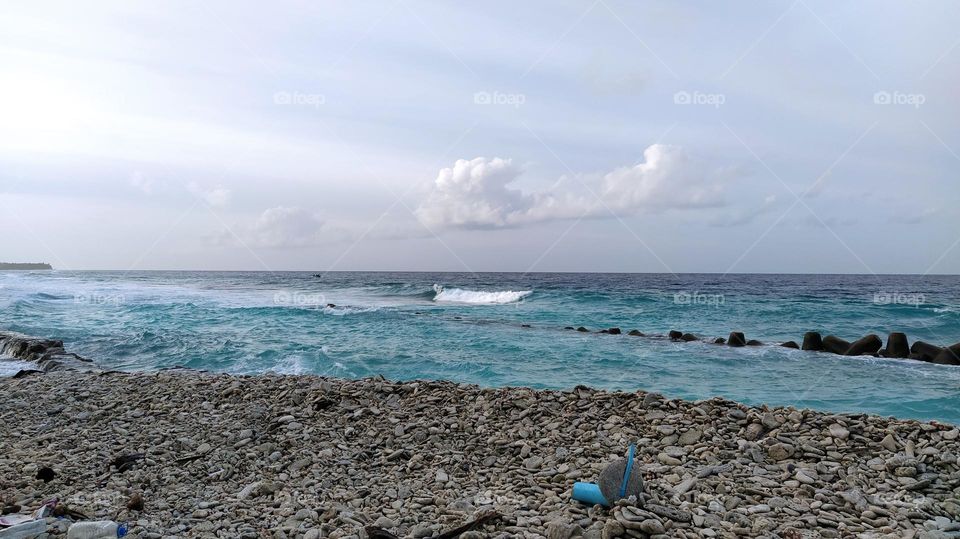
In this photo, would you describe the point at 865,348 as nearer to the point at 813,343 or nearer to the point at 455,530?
the point at 813,343

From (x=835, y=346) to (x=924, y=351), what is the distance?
7.29ft

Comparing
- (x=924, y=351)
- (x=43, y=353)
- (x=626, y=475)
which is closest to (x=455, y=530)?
(x=626, y=475)

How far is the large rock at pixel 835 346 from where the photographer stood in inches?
686

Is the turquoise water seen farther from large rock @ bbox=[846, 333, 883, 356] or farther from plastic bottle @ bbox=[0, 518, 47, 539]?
plastic bottle @ bbox=[0, 518, 47, 539]

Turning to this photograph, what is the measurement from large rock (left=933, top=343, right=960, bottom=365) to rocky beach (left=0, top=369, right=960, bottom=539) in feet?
41.2

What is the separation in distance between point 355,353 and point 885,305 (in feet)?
105

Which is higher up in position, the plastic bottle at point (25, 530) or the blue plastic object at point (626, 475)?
the blue plastic object at point (626, 475)

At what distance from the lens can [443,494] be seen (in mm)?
4875

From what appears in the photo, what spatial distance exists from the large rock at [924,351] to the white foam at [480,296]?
79.7 feet

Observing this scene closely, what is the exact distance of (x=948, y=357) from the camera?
15.6 m

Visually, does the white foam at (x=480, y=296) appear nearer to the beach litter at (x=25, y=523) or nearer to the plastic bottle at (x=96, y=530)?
the beach litter at (x=25, y=523)

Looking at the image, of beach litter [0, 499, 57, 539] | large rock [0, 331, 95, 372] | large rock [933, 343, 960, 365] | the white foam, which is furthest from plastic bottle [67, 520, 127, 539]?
the white foam

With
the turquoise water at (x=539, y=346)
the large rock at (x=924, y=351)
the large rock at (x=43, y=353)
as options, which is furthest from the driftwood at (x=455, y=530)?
the large rock at (x=924, y=351)

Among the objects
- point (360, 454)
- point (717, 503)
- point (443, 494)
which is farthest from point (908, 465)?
point (360, 454)
